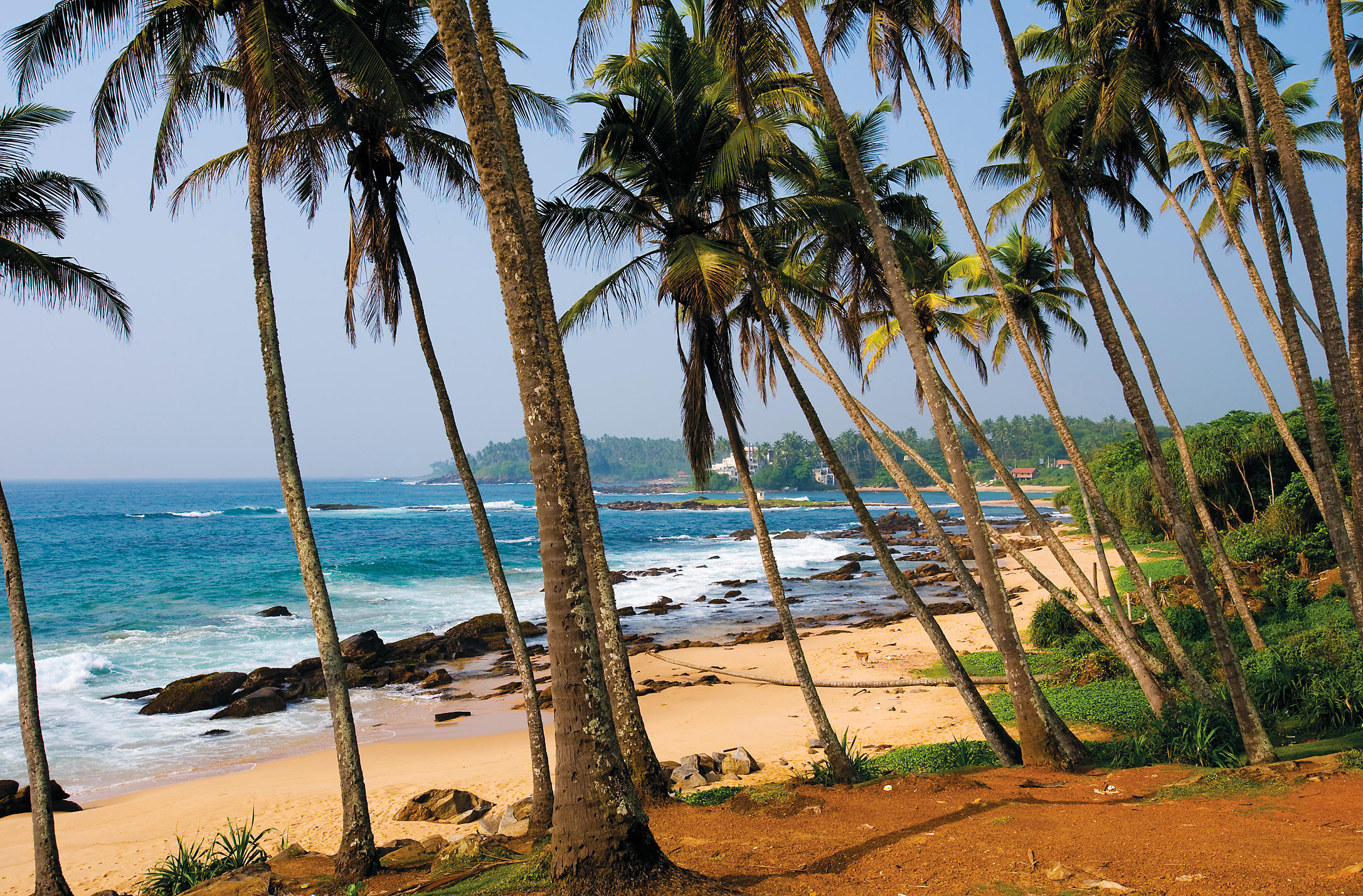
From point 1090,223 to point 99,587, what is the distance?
40340 millimetres

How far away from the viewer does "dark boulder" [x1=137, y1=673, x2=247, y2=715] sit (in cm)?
1570

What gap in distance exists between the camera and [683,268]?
769 cm

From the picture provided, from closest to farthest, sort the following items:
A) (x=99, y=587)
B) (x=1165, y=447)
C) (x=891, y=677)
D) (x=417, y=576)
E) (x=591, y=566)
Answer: (x=591, y=566)
(x=891, y=677)
(x=1165, y=447)
(x=99, y=587)
(x=417, y=576)

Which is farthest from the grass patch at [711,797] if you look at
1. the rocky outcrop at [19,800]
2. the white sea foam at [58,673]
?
the white sea foam at [58,673]

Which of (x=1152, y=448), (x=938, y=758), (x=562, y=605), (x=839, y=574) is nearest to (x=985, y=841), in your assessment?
(x=562, y=605)

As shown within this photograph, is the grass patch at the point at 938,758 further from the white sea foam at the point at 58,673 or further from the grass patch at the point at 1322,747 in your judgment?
the white sea foam at the point at 58,673

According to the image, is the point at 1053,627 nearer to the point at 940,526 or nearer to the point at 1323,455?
the point at 940,526

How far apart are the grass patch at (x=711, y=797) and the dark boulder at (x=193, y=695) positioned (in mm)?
13265

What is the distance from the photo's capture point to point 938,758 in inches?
330

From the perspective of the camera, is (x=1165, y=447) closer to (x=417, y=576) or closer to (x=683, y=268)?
(x=683, y=268)

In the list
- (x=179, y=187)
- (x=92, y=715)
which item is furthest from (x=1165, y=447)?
(x=92, y=715)

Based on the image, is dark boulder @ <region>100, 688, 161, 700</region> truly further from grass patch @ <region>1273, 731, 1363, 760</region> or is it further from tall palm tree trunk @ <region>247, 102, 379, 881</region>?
grass patch @ <region>1273, 731, 1363, 760</region>

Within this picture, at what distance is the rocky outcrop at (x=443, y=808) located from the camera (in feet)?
29.8

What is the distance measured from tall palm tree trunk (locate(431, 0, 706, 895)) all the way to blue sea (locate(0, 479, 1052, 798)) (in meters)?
11.3
